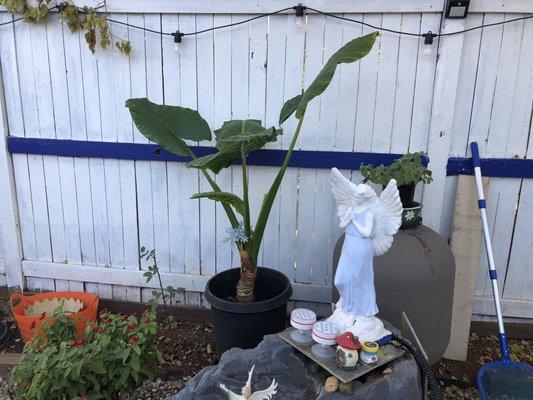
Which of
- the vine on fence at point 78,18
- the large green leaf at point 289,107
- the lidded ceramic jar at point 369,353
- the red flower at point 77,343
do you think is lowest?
the red flower at point 77,343

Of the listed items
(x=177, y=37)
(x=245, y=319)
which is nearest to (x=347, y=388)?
(x=245, y=319)

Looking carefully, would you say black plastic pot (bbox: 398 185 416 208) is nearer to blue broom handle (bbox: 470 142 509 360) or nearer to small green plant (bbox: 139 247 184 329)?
blue broom handle (bbox: 470 142 509 360)

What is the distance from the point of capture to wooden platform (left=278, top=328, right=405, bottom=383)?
6.37 ft

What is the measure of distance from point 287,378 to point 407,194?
126 centimetres

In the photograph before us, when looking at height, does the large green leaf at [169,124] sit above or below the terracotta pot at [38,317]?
above

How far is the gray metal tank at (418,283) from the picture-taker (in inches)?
99.0

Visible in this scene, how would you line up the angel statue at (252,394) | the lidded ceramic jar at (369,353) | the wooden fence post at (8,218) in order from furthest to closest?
the wooden fence post at (8,218), the lidded ceramic jar at (369,353), the angel statue at (252,394)

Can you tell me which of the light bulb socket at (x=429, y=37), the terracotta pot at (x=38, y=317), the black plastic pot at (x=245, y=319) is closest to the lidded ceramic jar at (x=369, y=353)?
the black plastic pot at (x=245, y=319)

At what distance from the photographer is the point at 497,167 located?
302 centimetres

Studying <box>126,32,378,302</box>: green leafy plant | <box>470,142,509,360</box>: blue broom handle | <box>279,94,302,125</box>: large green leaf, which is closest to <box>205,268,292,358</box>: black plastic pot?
<box>126,32,378,302</box>: green leafy plant

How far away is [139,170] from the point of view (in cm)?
338

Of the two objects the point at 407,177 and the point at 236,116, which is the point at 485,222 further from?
the point at 236,116

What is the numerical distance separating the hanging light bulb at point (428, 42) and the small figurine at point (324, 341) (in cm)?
181

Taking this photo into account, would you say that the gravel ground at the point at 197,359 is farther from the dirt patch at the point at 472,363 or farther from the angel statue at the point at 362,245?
the angel statue at the point at 362,245
